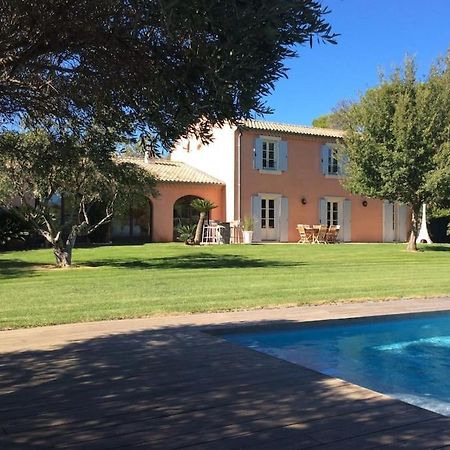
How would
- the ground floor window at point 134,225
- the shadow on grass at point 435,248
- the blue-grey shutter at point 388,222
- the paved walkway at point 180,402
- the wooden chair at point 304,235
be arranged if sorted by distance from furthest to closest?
1. the blue-grey shutter at point 388,222
2. the wooden chair at point 304,235
3. the ground floor window at point 134,225
4. the shadow on grass at point 435,248
5. the paved walkway at point 180,402

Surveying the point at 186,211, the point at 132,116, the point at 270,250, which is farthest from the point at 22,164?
the point at 186,211

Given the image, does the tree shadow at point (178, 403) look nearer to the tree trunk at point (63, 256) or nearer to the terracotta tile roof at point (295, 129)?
the tree trunk at point (63, 256)

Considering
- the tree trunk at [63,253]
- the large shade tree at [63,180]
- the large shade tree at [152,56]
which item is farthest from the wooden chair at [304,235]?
the large shade tree at [152,56]

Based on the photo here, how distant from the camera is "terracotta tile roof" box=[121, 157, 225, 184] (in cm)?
2577

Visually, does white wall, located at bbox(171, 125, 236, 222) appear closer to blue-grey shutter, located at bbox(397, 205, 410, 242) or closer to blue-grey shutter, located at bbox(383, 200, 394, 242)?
blue-grey shutter, located at bbox(383, 200, 394, 242)

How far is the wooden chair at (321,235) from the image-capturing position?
2548 centimetres

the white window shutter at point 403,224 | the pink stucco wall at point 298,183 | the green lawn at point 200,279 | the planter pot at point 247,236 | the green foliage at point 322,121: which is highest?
the green foliage at point 322,121

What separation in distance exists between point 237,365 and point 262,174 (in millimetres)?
21181

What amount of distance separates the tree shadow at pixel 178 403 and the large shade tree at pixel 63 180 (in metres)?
1.94

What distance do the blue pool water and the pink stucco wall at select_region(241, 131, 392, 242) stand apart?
1732 cm

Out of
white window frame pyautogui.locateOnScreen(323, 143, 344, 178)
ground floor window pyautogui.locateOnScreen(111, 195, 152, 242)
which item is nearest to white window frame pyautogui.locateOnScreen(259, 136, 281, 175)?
white window frame pyautogui.locateOnScreen(323, 143, 344, 178)

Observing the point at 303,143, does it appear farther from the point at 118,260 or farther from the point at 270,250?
the point at 118,260

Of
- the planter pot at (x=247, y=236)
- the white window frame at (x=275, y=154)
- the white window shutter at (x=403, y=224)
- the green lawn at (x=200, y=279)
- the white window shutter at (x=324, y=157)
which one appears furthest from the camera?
the white window shutter at (x=403, y=224)

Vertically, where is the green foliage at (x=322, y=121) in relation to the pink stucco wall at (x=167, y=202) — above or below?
above
